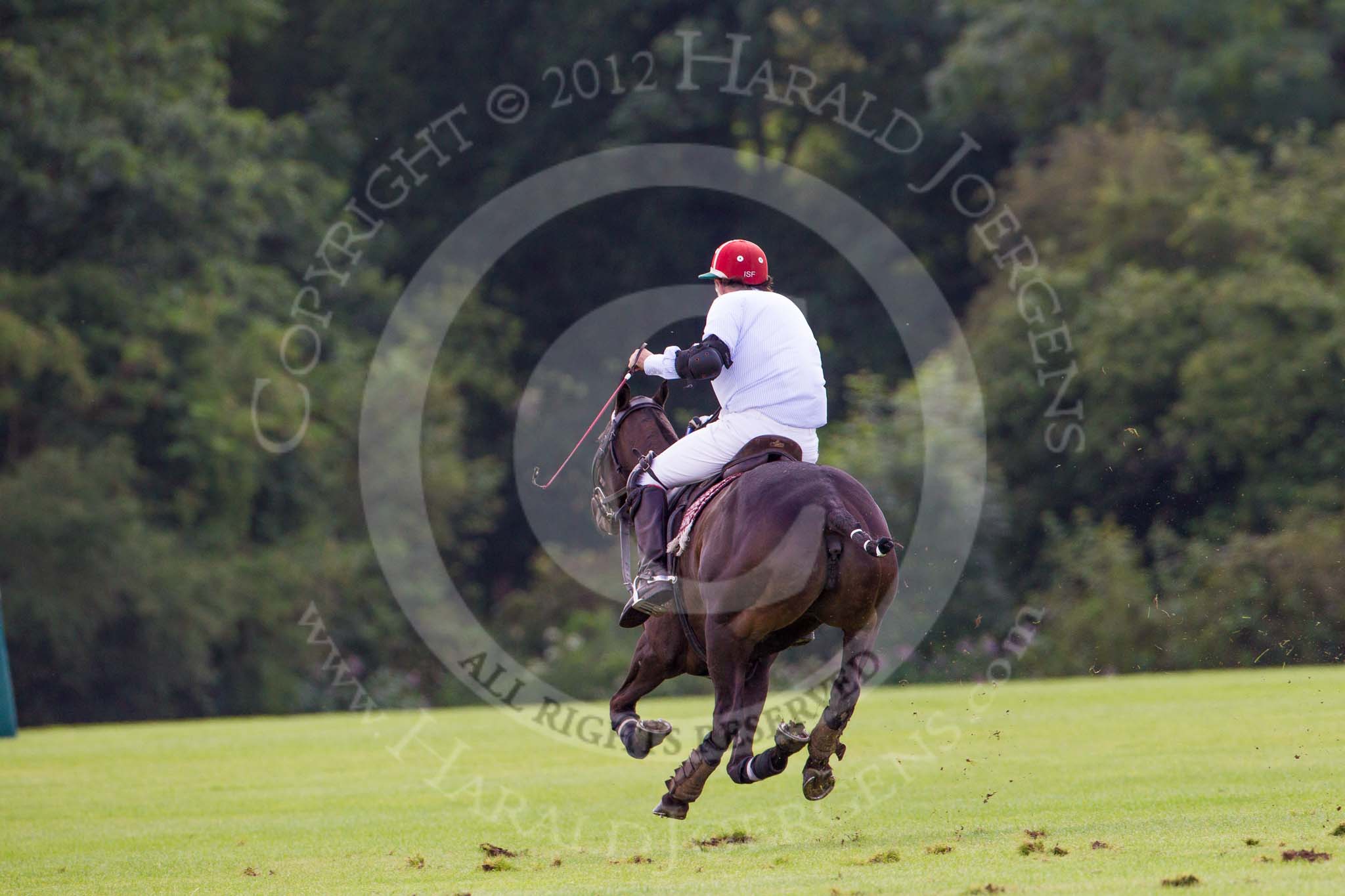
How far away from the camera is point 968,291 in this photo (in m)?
35.1

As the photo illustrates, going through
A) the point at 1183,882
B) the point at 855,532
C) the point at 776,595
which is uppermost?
the point at 855,532

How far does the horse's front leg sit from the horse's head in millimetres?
1306

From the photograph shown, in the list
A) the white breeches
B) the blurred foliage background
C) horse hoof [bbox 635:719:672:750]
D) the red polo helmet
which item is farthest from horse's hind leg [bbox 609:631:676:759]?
the blurred foliage background

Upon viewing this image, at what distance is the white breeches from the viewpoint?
9188mm

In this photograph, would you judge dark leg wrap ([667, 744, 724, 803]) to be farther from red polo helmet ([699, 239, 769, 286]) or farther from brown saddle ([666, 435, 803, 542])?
red polo helmet ([699, 239, 769, 286])

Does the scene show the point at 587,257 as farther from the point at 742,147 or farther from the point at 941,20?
the point at 941,20

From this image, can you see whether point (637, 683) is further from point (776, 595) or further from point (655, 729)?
point (776, 595)

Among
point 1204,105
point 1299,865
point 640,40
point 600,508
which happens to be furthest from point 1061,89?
point 1299,865

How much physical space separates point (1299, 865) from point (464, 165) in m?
31.9

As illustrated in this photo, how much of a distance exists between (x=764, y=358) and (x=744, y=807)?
3.31 m

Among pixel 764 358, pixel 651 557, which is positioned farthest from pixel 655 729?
pixel 764 358

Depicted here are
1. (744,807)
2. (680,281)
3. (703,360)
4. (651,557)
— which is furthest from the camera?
(680,281)

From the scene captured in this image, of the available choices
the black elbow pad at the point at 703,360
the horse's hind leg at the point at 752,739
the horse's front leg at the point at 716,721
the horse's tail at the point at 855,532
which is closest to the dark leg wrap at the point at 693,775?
the horse's front leg at the point at 716,721

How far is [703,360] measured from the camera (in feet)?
29.2
